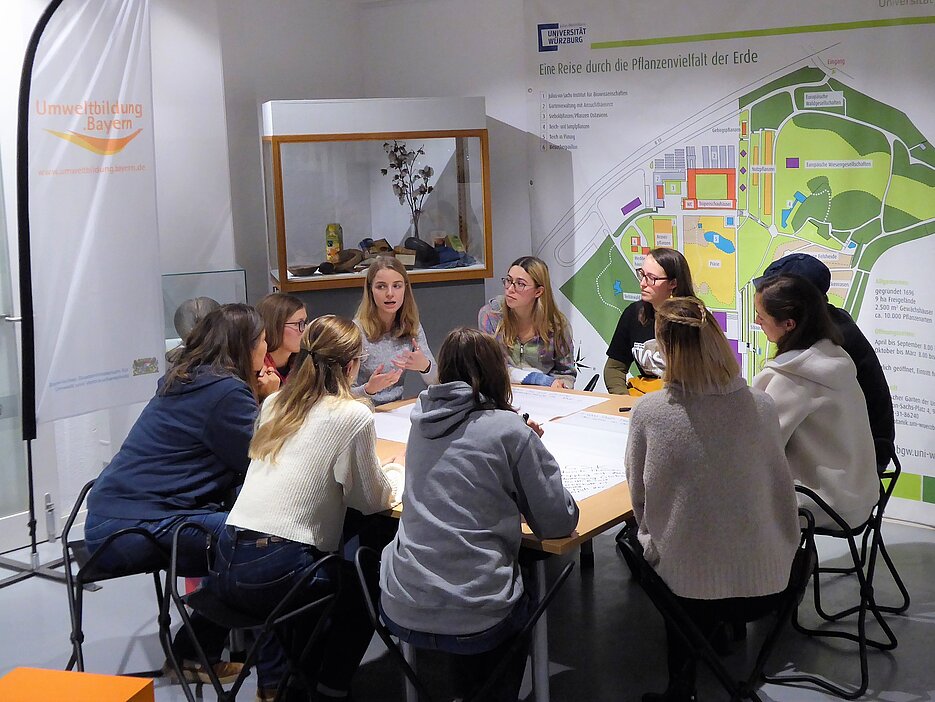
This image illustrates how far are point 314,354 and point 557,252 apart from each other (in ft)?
10.6

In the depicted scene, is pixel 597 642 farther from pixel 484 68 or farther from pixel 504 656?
pixel 484 68

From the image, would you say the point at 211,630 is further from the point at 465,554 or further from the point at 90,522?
the point at 465,554

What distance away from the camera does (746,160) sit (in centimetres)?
520

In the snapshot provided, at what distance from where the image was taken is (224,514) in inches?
128

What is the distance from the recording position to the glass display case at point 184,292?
5059 millimetres

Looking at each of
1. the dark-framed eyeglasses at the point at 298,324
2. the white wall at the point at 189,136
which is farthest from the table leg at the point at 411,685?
the white wall at the point at 189,136

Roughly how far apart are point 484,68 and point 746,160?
5.78 ft

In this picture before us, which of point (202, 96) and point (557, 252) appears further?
point (557, 252)

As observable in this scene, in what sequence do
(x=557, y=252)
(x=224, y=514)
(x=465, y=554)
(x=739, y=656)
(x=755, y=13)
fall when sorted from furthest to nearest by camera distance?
(x=557, y=252) < (x=755, y=13) < (x=739, y=656) < (x=224, y=514) < (x=465, y=554)

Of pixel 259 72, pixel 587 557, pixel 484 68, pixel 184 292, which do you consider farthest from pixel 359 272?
pixel 587 557

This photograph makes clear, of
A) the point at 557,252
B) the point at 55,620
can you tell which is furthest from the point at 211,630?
the point at 557,252

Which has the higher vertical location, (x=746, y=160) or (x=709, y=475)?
(x=746, y=160)

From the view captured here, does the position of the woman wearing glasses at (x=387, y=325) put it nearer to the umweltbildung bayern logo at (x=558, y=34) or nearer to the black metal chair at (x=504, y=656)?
the black metal chair at (x=504, y=656)

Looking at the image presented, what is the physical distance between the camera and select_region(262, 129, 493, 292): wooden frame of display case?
18.5 feet
